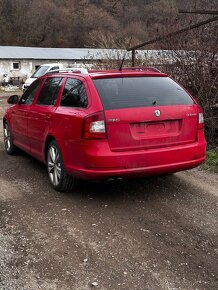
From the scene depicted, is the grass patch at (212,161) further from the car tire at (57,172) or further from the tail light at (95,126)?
the tail light at (95,126)

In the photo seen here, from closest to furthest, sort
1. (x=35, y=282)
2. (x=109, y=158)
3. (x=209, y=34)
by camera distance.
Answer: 1. (x=35, y=282)
2. (x=109, y=158)
3. (x=209, y=34)

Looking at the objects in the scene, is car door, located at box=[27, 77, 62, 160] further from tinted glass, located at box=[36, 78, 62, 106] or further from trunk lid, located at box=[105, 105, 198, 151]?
trunk lid, located at box=[105, 105, 198, 151]

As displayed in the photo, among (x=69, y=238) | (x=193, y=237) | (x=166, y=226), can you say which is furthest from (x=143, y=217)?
(x=69, y=238)

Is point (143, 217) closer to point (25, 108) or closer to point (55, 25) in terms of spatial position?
point (25, 108)

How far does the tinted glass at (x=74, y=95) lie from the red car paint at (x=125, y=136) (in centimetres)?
6

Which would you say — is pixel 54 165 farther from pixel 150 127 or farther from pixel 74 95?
pixel 150 127

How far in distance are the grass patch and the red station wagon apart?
153 centimetres

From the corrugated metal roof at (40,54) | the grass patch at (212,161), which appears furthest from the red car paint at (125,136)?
the corrugated metal roof at (40,54)

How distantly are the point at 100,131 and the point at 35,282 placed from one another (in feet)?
6.32

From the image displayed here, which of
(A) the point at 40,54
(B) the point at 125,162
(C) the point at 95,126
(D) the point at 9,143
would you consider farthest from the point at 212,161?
(A) the point at 40,54

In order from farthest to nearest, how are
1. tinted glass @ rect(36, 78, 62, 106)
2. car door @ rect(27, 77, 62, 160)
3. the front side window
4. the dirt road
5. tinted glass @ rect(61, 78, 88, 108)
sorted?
1. the front side window
2. tinted glass @ rect(36, 78, 62, 106)
3. car door @ rect(27, 77, 62, 160)
4. tinted glass @ rect(61, 78, 88, 108)
5. the dirt road

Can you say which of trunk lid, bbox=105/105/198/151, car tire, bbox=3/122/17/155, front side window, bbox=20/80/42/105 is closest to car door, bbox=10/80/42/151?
front side window, bbox=20/80/42/105

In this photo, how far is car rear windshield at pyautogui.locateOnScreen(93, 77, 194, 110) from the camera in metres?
4.68

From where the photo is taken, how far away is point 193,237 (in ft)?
13.0
